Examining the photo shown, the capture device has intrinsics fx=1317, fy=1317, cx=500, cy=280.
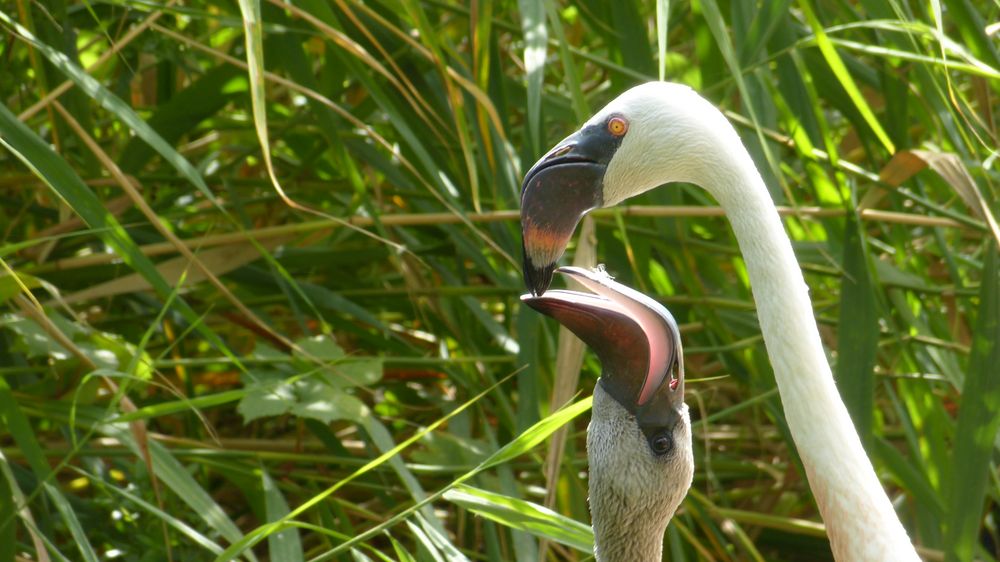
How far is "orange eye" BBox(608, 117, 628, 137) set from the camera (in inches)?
42.0

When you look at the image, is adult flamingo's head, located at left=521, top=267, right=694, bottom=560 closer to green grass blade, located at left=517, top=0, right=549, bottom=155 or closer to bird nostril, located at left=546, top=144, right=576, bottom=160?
bird nostril, located at left=546, top=144, right=576, bottom=160

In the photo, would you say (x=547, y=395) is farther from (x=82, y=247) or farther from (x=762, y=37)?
(x=82, y=247)

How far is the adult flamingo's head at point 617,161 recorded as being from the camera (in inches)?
41.5

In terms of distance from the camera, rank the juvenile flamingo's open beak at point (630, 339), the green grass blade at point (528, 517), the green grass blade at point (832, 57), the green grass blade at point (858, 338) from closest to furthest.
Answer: the juvenile flamingo's open beak at point (630, 339) → the green grass blade at point (528, 517) → the green grass blade at point (832, 57) → the green grass blade at point (858, 338)

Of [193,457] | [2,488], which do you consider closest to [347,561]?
[193,457]

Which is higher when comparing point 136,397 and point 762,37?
point 762,37

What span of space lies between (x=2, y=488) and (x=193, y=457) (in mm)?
263

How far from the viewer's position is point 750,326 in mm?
2031

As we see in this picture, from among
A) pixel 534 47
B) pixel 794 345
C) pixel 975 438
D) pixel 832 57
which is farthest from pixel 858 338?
pixel 794 345

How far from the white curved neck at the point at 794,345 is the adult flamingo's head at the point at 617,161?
1 centimetres

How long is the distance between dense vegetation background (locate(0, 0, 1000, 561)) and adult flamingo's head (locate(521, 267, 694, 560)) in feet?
0.87

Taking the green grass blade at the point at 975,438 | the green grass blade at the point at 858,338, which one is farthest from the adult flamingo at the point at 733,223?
the green grass blade at the point at 858,338

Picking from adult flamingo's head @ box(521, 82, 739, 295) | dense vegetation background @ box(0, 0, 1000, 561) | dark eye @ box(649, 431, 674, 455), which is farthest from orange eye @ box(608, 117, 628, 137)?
dense vegetation background @ box(0, 0, 1000, 561)

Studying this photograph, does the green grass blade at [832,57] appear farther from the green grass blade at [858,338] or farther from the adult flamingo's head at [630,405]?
the adult flamingo's head at [630,405]
